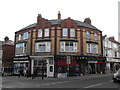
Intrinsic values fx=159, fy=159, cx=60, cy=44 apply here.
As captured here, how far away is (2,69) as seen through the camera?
34.1 meters

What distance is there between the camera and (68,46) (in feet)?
95.2

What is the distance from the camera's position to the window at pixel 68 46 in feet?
94.7

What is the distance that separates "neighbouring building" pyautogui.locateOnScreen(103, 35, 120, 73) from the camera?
38.1 meters

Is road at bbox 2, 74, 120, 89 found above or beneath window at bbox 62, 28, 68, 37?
beneath

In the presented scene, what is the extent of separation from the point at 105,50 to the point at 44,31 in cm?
1660

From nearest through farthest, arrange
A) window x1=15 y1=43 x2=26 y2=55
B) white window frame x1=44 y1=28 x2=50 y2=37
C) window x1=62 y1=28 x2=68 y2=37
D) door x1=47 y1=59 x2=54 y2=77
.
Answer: door x1=47 y1=59 x2=54 y2=77 → window x1=62 y1=28 x2=68 y2=37 → white window frame x1=44 y1=28 x2=50 y2=37 → window x1=15 y1=43 x2=26 y2=55

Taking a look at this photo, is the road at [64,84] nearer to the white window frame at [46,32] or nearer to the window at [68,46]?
the window at [68,46]

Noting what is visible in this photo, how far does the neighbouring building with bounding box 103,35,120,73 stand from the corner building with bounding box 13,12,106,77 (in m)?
6.74

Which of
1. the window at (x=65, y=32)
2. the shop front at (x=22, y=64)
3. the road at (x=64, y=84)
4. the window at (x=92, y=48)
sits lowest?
the road at (x=64, y=84)

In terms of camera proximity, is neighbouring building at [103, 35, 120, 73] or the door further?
neighbouring building at [103, 35, 120, 73]

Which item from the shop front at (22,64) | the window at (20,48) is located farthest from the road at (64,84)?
the window at (20,48)

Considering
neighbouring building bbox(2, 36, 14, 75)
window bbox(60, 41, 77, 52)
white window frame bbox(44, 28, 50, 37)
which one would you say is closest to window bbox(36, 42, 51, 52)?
white window frame bbox(44, 28, 50, 37)

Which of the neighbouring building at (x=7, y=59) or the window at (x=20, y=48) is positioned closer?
the window at (x=20, y=48)

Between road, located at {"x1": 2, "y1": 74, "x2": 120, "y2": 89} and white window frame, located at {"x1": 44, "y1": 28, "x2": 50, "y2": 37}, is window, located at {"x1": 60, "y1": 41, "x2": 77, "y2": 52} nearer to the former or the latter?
white window frame, located at {"x1": 44, "y1": 28, "x2": 50, "y2": 37}
